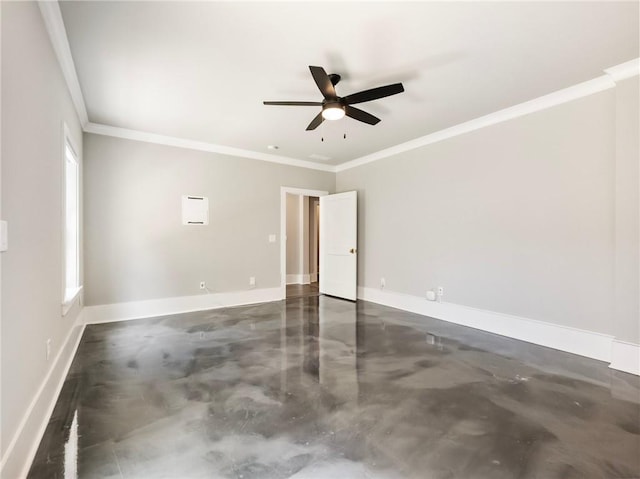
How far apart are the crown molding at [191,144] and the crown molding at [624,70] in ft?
13.8

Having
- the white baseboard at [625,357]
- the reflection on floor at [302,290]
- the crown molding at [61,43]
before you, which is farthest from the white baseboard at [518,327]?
the crown molding at [61,43]

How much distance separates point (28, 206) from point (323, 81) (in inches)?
82.8

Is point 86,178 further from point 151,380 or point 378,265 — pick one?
point 378,265

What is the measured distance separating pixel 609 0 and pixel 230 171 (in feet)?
15.2

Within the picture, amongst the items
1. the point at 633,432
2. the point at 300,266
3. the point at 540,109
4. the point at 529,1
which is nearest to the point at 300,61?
the point at 529,1

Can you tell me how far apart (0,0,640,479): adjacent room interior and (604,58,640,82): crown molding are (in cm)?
2

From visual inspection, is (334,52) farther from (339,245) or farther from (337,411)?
(339,245)

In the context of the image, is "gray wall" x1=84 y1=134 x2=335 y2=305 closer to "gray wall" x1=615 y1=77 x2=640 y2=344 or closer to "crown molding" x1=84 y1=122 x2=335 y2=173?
"crown molding" x1=84 y1=122 x2=335 y2=173

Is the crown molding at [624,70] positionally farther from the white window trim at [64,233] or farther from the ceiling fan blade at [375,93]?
the white window trim at [64,233]

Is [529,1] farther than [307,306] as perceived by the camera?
No

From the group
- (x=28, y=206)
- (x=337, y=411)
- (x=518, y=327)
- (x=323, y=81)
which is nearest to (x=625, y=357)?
(x=518, y=327)

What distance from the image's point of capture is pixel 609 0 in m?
1.98

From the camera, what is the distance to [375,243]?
5.52 m

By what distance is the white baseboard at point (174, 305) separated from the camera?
13.7 ft
